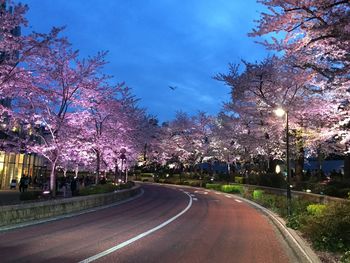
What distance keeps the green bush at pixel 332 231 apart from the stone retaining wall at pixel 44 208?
33.4 ft

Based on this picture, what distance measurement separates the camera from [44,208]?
17.0 meters

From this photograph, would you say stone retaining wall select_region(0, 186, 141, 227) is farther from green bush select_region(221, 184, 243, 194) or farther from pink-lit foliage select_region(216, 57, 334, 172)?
green bush select_region(221, 184, 243, 194)

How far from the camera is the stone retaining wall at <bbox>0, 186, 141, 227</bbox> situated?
47.7 ft

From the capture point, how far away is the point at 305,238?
41.4 feet

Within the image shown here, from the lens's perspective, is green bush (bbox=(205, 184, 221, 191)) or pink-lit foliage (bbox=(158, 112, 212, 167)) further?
pink-lit foliage (bbox=(158, 112, 212, 167))

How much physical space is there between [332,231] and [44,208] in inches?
454

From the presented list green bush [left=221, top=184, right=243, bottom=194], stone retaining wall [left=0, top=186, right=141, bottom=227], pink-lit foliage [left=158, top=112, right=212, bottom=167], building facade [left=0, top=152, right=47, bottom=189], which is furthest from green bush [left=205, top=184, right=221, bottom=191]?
stone retaining wall [left=0, top=186, right=141, bottom=227]

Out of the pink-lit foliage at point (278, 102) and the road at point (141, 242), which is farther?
the pink-lit foliage at point (278, 102)

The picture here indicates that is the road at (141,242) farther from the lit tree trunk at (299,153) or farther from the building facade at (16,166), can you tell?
the building facade at (16,166)

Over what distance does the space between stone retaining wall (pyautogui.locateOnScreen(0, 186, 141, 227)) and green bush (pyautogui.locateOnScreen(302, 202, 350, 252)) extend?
1019cm

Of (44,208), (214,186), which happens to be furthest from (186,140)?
(44,208)

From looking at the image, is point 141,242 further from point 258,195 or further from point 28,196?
point 258,195

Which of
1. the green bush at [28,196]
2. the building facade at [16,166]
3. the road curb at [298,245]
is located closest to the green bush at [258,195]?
the road curb at [298,245]

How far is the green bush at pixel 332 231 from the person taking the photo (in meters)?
10.1
